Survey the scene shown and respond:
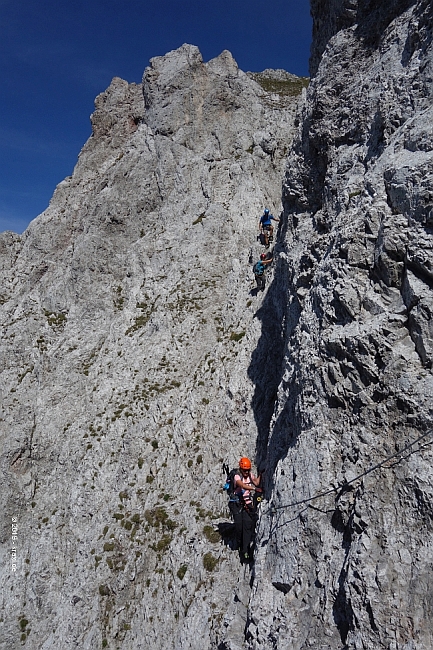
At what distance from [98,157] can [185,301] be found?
26.3 metres

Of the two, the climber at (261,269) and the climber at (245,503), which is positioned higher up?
the climber at (261,269)

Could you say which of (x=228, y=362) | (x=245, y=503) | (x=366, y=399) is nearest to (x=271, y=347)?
(x=228, y=362)

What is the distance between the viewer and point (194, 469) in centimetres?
2233

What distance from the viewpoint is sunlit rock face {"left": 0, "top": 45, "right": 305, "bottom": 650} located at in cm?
1973

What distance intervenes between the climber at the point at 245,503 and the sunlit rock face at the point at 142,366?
112 cm

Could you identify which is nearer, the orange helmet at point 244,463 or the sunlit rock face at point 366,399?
the sunlit rock face at point 366,399

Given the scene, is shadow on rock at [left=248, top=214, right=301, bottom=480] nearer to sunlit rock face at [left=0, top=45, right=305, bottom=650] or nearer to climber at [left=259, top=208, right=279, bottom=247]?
sunlit rock face at [left=0, top=45, right=305, bottom=650]

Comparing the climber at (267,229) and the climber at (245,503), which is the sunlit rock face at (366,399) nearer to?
the climber at (245,503)

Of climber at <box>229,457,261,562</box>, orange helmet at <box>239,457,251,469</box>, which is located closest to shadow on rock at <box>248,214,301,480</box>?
climber at <box>229,457,261,562</box>

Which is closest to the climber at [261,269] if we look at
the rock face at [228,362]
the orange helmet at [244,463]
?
the rock face at [228,362]

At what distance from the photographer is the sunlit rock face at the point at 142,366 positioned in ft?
64.7

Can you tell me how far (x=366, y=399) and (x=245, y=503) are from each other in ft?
25.1

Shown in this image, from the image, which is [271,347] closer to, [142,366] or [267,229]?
[267,229]

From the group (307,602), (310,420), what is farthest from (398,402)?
(307,602)
